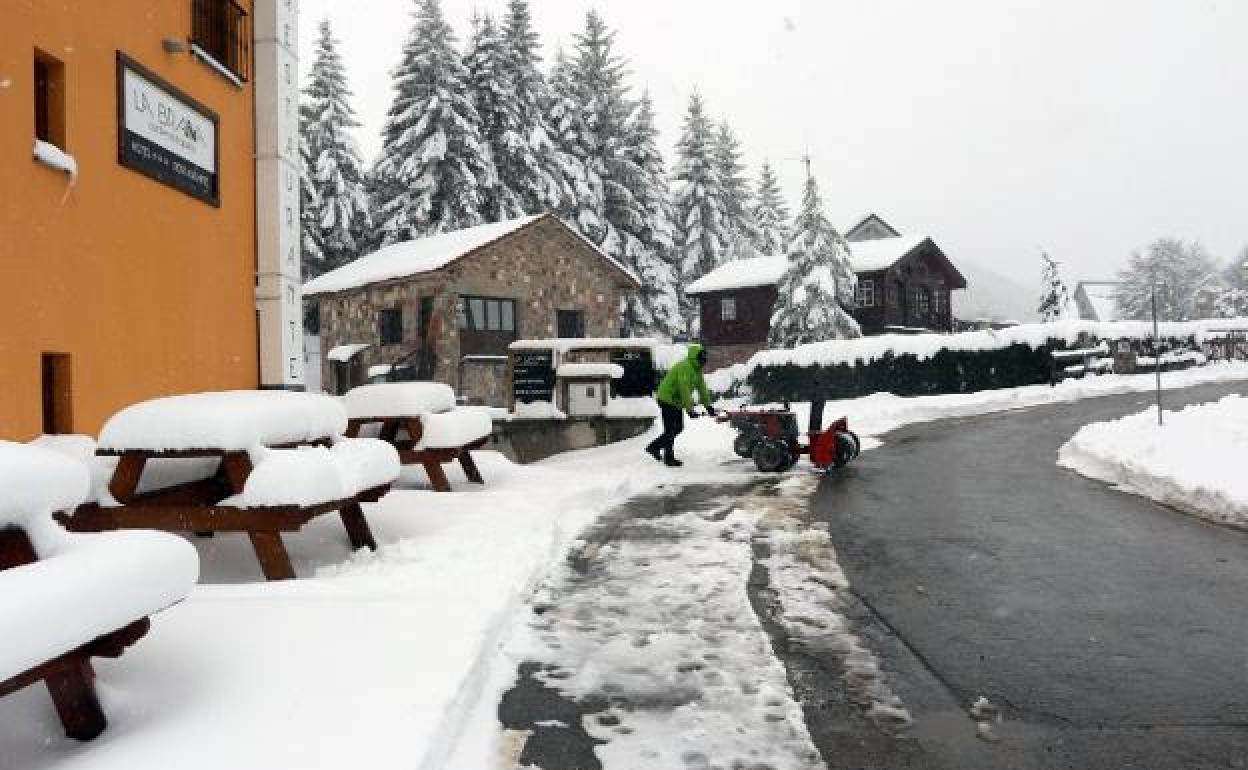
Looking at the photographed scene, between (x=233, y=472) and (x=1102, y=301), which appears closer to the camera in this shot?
(x=233, y=472)

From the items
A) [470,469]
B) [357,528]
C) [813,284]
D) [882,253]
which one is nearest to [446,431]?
[470,469]

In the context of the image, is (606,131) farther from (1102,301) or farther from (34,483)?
(1102,301)

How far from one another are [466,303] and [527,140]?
1626cm

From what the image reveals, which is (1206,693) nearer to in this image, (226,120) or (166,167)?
(166,167)

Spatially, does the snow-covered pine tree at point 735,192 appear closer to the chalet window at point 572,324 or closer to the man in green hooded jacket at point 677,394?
the chalet window at point 572,324

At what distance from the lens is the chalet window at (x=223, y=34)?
10031mm

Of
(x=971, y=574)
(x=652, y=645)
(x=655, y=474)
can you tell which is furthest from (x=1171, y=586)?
(x=655, y=474)

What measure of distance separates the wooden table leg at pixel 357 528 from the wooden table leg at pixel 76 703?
3197mm

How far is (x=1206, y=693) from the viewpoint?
3.79m

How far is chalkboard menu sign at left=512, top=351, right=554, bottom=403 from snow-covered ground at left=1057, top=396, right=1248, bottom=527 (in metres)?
7.97

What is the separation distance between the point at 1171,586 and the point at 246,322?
383 inches

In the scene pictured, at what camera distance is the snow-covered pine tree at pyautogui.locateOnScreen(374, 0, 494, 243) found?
38.8 meters

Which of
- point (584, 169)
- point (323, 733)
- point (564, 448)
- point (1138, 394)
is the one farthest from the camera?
point (584, 169)

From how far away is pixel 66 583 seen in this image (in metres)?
2.95
